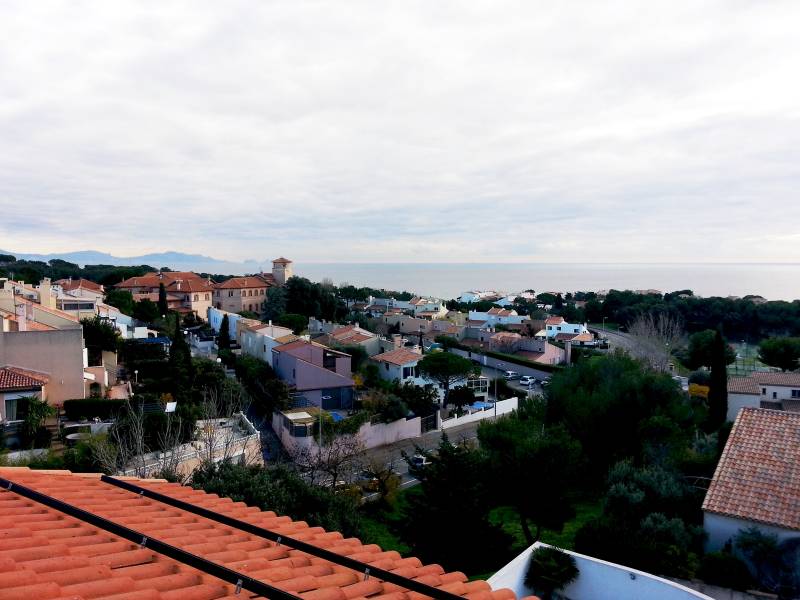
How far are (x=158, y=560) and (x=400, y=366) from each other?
2634 centimetres

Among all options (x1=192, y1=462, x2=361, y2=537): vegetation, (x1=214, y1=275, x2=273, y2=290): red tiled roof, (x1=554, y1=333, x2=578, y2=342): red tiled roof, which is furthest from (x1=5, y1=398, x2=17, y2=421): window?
(x1=554, y1=333, x2=578, y2=342): red tiled roof

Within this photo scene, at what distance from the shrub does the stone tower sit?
56363 mm

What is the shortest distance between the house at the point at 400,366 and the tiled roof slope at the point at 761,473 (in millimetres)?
17501

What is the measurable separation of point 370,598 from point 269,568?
0.59 meters

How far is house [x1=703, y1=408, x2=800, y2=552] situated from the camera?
10203 mm

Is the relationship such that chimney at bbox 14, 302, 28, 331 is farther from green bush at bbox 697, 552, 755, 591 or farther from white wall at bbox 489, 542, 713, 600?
green bush at bbox 697, 552, 755, 591

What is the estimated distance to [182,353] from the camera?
2352 cm

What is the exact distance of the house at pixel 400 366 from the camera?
29.2m

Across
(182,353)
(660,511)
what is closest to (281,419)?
(182,353)

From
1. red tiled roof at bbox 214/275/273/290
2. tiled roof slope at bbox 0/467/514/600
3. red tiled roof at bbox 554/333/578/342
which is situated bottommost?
red tiled roof at bbox 554/333/578/342

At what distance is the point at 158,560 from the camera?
293 centimetres

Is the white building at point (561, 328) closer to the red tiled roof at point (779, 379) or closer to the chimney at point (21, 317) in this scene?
the red tiled roof at point (779, 379)

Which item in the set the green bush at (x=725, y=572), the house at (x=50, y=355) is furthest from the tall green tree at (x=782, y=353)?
the house at (x=50, y=355)

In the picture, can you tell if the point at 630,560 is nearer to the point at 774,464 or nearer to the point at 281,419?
the point at 774,464
